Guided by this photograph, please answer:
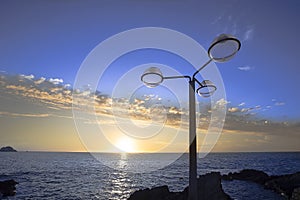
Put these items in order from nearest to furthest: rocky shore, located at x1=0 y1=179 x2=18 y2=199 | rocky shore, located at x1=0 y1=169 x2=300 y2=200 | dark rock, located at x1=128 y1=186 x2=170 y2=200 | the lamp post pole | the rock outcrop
→ the lamp post pole
rocky shore, located at x1=0 y1=169 x2=300 y2=200
dark rock, located at x1=128 y1=186 x2=170 y2=200
rocky shore, located at x1=0 y1=179 x2=18 y2=199
the rock outcrop

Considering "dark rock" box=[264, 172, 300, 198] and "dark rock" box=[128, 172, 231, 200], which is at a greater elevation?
"dark rock" box=[128, 172, 231, 200]

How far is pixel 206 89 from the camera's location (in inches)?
163

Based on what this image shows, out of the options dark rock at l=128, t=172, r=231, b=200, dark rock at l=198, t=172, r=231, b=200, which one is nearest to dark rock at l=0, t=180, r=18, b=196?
dark rock at l=128, t=172, r=231, b=200

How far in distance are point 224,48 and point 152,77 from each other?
1.45m

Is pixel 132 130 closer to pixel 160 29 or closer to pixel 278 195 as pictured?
pixel 160 29

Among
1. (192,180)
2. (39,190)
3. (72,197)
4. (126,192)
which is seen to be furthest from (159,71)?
(39,190)

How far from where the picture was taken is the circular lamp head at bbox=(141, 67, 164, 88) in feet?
12.7

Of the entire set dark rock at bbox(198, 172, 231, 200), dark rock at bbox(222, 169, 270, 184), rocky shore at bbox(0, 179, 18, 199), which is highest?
dark rock at bbox(198, 172, 231, 200)

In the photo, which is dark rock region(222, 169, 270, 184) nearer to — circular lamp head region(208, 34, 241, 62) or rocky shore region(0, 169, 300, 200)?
rocky shore region(0, 169, 300, 200)

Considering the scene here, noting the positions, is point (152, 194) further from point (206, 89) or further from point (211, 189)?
point (206, 89)

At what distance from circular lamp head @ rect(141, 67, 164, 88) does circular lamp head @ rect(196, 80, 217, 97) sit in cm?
81

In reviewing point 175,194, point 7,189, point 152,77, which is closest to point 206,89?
point 152,77

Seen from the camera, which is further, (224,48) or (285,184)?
(285,184)

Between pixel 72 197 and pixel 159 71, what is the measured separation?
33.8m
